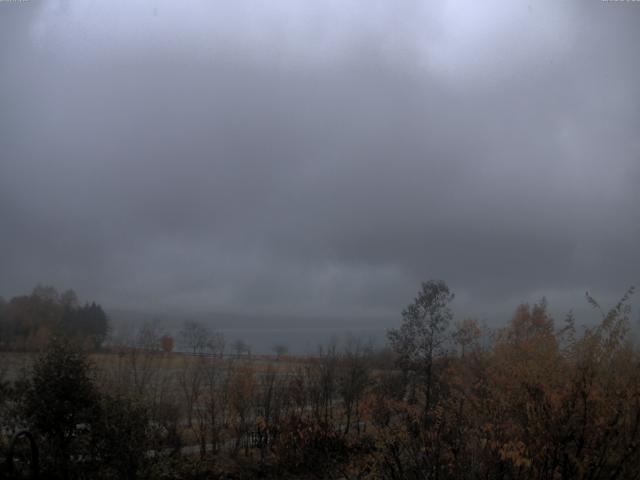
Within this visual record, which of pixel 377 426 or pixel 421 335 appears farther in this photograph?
pixel 421 335

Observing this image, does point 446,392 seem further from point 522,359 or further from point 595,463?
point 595,463

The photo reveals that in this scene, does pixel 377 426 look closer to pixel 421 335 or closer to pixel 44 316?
pixel 421 335

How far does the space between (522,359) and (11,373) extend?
1734 cm

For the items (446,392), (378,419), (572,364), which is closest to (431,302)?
(446,392)

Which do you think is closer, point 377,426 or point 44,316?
point 377,426

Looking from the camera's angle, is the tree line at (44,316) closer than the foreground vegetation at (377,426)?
No

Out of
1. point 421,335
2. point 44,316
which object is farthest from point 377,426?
point 44,316

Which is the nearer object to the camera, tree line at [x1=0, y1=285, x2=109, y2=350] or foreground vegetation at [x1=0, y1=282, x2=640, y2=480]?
foreground vegetation at [x1=0, y1=282, x2=640, y2=480]

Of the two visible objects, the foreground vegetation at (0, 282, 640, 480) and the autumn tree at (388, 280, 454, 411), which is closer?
the foreground vegetation at (0, 282, 640, 480)

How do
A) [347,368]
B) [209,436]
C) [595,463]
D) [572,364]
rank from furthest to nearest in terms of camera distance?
1. [347,368]
2. [209,436]
3. [572,364]
4. [595,463]

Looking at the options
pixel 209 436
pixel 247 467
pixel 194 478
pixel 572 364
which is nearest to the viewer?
pixel 572 364

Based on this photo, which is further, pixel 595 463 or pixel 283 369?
pixel 283 369

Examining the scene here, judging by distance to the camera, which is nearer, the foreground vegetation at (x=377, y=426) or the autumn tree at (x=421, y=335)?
the foreground vegetation at (x=377, y=426)

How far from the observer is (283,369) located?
26062 millimetres
